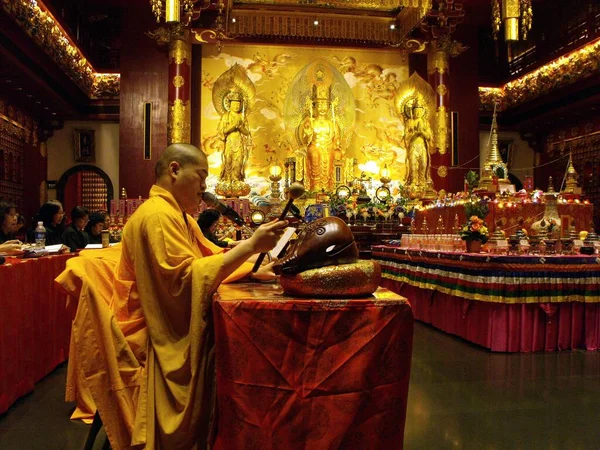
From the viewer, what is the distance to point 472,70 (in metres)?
11.7

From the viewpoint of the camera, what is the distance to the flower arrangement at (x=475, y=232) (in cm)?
419

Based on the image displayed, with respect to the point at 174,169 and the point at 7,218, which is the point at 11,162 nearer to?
the point at 7,218

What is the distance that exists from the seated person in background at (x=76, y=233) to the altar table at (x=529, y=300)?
300cm

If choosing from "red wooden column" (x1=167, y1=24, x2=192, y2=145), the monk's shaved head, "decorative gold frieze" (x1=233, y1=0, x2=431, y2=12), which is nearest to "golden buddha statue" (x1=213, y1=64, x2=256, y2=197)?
"red wooden column" (x1=167, y1=24, x2=192, y2=145)

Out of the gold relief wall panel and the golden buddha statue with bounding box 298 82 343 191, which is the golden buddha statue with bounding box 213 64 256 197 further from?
the golden buddha statue with bounding box 298 82 343 191

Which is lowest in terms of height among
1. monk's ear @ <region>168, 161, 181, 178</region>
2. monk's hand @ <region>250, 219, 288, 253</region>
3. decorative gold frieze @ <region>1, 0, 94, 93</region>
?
monk's hand @ <region>250, 219, 288, 253</region>

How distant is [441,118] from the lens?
1082 centimetres

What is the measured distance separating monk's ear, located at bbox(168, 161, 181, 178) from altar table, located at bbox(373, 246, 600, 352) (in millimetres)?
2602

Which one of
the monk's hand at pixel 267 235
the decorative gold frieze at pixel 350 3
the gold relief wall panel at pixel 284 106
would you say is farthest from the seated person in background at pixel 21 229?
the decorative gold frieze at pixel 350 3

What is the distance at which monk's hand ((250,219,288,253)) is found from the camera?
4.96 ft

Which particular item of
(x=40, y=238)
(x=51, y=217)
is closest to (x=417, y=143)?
(x=51, y=217)

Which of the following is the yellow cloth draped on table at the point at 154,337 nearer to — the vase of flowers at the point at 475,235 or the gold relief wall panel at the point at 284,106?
the vase of flowers at the point at 475,235

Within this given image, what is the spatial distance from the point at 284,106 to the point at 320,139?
1.21 metres

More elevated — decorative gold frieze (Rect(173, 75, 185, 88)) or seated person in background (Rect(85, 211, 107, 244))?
decorative gold frieze (Rect(173, 75, 185, 88))
